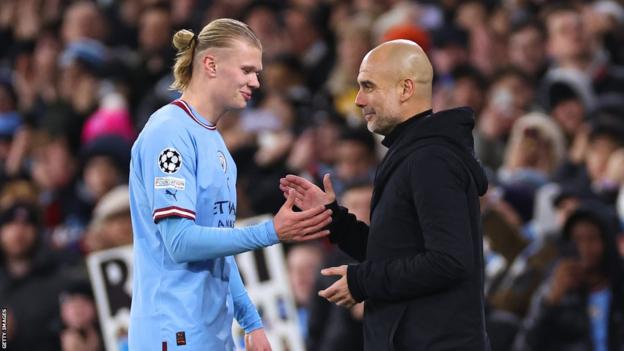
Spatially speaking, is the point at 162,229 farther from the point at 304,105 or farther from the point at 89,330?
the point at 304,105

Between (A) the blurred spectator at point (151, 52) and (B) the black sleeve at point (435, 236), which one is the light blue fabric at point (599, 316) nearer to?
(B) the black sleeve at point (435, 236)

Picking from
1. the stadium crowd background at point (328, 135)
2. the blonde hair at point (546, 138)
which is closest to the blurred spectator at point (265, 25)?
the stadium crowd background at point (328, 135)

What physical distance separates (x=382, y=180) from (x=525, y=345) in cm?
316

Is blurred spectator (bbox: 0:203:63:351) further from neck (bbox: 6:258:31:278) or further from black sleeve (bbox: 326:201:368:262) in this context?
black sleeve (bbox: 326:201:368:262)

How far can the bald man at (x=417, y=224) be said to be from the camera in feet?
14.1

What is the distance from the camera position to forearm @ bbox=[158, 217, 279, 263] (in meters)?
4.36

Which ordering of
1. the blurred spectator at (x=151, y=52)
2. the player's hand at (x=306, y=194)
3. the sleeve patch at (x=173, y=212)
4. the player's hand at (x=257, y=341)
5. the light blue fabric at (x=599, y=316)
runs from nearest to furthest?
1. the sleeve patch at (x=173, y=212)
2. the player's hand at (x=306, y=194)
3. the player's hand at (x=257, y=341)
4. the light blue fabric at (x=599, y=316)
5. the blurred spectator at (x=151, y=52)

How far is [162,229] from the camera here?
441 centimetres

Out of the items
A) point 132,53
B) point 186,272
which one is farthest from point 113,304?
point 132,53

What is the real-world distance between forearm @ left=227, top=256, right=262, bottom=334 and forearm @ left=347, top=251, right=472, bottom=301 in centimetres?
50

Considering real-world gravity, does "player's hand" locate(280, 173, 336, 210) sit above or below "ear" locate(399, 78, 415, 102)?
below

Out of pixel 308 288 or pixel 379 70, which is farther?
pixel 308 288

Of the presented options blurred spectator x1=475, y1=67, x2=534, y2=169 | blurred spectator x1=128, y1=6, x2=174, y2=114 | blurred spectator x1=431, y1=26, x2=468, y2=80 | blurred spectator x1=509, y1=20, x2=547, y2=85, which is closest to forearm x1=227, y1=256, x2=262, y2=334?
blurred spectator x1=475, y1=67, x2=534, y2=169

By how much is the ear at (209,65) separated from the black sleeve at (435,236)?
2.49 feet
